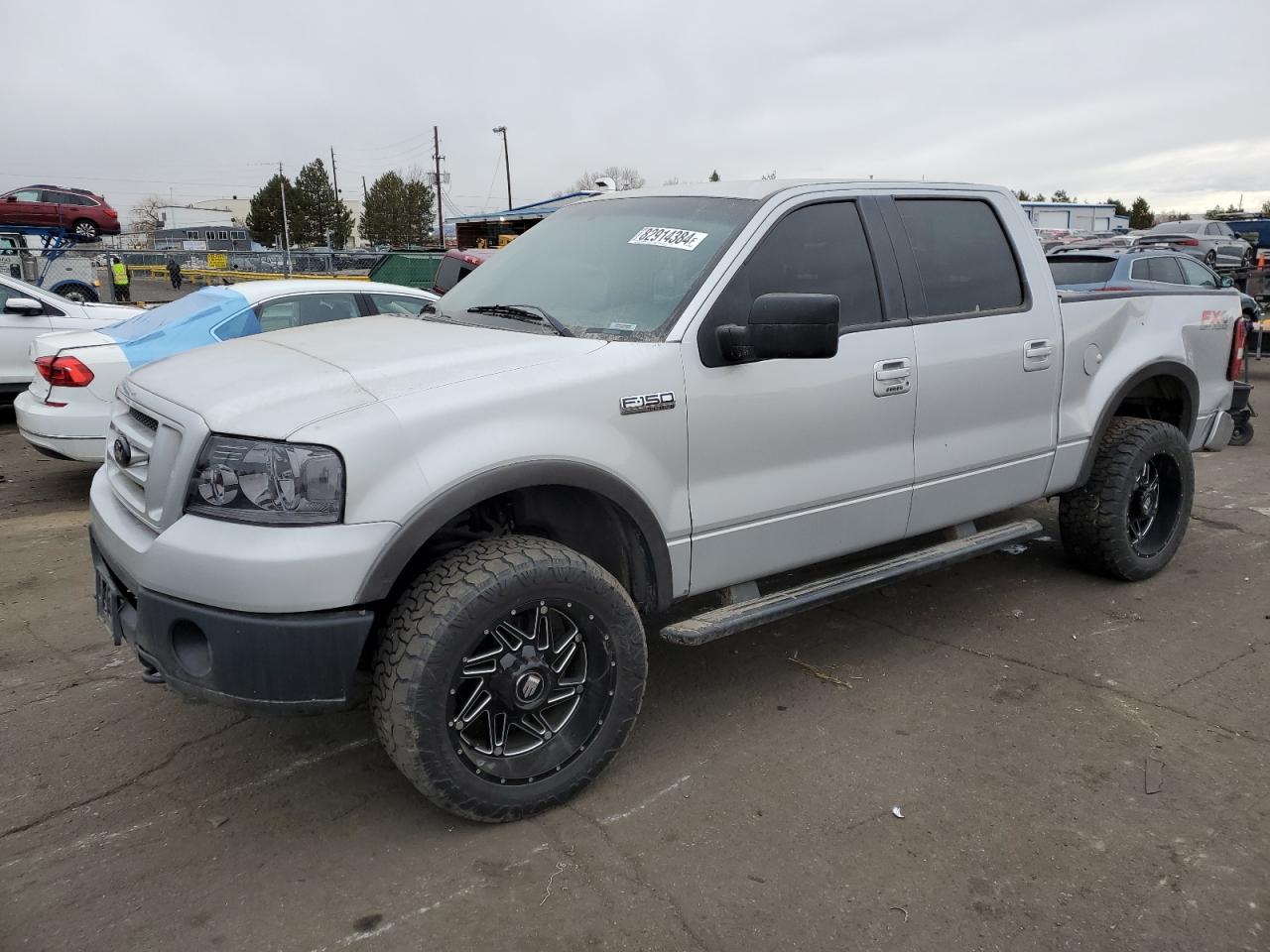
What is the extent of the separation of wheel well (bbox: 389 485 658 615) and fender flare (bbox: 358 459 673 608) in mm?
40

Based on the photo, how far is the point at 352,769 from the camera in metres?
3.27

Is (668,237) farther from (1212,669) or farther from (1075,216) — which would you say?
(1075,216)

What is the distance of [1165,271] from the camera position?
38.9ft

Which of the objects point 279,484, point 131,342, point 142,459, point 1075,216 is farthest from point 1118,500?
point 1075,216

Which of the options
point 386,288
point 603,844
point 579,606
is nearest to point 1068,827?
point 603,844

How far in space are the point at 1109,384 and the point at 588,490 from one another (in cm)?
293

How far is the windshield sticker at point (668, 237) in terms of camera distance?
3.46 m

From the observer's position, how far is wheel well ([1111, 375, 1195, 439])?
16.6 ft

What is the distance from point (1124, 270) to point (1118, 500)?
7.86 m

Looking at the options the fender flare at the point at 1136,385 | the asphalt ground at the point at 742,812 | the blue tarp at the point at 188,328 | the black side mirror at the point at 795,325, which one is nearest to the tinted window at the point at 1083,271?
the fender flare at the point at 1136,385

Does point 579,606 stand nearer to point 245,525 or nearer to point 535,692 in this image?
point 535,692

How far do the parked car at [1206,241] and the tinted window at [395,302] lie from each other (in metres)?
13.8

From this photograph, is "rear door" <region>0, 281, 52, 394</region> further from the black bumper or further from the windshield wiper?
the black bumper

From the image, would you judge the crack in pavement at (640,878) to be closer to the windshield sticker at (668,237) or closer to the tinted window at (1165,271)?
the windshield sticker at (668,237)
